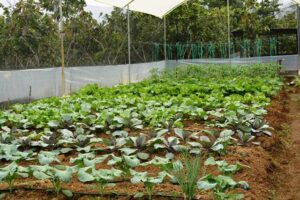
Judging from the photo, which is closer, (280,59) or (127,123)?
(127,123)

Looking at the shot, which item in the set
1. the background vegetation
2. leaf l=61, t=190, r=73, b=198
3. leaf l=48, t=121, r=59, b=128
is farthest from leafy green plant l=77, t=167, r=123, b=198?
the background vegetation

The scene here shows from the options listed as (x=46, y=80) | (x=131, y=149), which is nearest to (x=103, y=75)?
(x=46, y=80)

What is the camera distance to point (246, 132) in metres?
4.87

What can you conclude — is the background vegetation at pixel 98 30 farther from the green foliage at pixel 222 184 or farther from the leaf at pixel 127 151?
the green foliage at pixel 222 184

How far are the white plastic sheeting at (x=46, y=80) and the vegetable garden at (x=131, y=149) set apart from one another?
129cm

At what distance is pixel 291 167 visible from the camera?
448 cm

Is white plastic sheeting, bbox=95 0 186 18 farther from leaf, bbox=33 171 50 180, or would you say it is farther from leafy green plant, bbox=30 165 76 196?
leaf, bbox=33 171 50 180

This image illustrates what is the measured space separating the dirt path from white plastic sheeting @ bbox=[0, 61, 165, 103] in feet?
15.8

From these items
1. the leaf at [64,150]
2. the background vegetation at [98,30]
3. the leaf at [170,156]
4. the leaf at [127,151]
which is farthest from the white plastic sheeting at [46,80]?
the leaf at [170,156]

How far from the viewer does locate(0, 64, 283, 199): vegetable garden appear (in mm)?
2920

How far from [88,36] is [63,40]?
6.46ft

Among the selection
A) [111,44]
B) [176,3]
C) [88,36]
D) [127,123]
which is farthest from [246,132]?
[176,3]

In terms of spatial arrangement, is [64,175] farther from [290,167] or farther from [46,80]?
[46,80]

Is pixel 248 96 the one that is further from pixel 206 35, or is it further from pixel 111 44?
pixel 206 35
